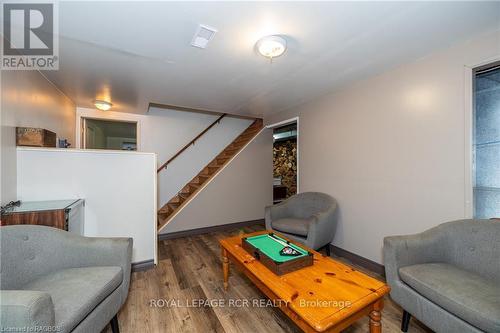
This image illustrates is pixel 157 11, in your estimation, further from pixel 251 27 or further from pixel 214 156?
pixel 214 156

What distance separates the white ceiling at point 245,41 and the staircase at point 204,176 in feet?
5.76

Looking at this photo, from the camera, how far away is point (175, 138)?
4.45 metres

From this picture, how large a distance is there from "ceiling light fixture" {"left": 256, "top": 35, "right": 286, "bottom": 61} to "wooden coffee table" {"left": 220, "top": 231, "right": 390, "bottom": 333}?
1.85 metres

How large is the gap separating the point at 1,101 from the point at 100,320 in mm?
1936

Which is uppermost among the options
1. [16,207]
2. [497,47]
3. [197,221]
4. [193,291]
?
[497,47]

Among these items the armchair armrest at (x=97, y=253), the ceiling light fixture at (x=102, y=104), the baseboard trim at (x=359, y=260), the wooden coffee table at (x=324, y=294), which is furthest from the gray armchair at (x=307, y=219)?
the ceiling light fixture at (x=102, y=104)

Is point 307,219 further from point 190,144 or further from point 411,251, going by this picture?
point 190,144

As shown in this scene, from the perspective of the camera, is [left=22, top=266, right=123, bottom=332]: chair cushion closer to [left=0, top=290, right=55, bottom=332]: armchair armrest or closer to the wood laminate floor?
[left=0, top=290, right=55, bottom=332]: armchair armrest

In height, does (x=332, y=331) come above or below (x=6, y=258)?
below

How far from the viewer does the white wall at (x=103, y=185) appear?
6.73ft

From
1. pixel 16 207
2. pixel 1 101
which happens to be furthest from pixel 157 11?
pixel 16 207

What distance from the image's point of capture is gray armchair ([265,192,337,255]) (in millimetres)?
2527

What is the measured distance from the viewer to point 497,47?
5.49 ft

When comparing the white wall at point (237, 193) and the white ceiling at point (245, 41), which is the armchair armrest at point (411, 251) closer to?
the white ceiling at point (245, 41)
